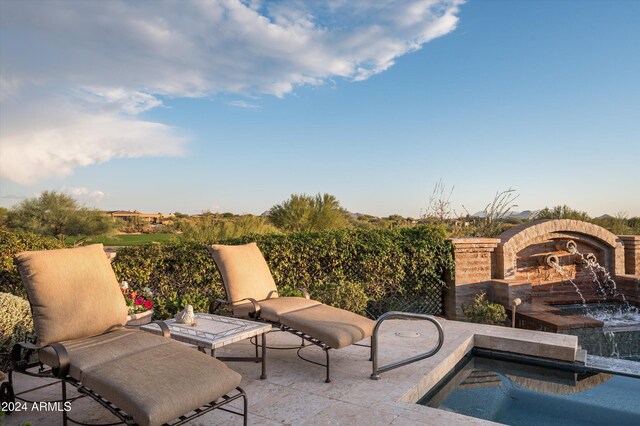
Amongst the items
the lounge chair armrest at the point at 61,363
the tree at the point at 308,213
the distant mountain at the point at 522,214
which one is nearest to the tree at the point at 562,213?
the distant mountain at the point at 522,214

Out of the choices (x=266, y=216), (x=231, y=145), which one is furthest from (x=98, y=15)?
(x=266, y=216)

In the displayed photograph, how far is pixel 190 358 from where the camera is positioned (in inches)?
104

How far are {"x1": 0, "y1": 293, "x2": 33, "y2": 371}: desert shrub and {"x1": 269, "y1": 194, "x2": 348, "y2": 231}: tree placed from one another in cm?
738

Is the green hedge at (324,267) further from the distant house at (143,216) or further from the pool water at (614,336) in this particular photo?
the distant house at (143,216)

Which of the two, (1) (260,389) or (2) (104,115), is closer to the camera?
(1) (260,389)

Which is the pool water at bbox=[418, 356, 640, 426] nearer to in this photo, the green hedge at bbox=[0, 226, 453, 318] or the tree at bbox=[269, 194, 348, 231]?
the green hedge at bbox=[0, 226, 453, 318]

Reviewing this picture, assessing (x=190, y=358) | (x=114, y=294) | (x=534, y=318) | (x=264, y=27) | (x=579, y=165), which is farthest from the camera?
(x=579, y=165)

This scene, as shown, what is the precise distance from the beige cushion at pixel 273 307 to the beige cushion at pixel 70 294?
48.9 inches

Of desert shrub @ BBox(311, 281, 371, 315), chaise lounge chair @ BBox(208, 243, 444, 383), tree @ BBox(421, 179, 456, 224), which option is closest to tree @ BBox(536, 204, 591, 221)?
tree @ BBox(421, 179, 456, 224)

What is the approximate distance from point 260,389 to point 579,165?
10049mm

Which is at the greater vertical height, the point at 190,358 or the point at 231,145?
the point at 231,145

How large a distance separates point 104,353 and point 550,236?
824cm

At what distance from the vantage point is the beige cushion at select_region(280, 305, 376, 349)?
3.54m

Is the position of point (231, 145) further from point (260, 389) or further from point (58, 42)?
point (260, 389)
